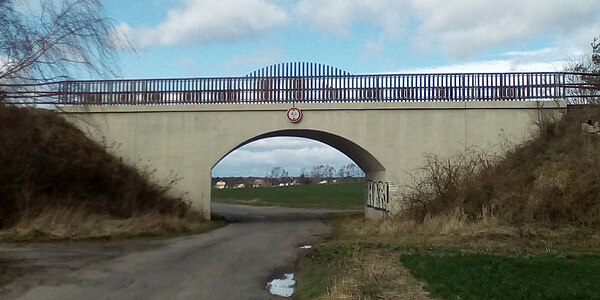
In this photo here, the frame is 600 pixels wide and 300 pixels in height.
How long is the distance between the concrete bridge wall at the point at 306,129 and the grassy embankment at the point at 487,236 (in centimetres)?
92

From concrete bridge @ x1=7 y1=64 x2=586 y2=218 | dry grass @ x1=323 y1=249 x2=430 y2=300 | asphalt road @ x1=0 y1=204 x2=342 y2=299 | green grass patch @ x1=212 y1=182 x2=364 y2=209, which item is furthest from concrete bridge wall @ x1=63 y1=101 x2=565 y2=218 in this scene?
green grass patch @ x1=212 y1=182 x2=364 y2=209

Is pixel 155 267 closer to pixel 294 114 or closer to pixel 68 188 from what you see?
pixel 68 188

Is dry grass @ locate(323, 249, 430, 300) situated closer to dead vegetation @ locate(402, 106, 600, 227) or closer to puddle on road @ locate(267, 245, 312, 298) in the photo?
puddle on road @ locate(267, 245, 312, 298)

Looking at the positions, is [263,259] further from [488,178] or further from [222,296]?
A: [488,178]

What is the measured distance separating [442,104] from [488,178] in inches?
191

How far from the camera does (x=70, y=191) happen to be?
2206 cm

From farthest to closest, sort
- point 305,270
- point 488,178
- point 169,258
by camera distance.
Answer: point 488,178
point 169,258
point 305,270

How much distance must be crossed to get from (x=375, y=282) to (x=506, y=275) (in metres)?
2.22

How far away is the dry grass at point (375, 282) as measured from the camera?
8.55 m

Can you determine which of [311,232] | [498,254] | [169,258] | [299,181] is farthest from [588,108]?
[299,181]

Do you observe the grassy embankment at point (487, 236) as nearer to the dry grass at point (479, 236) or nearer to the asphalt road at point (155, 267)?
the dry grass at point (479, 236)

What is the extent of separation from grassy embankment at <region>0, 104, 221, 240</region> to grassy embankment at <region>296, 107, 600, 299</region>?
6719 mm

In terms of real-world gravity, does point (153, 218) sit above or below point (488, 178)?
below

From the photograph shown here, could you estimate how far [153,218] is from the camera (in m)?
22.0
